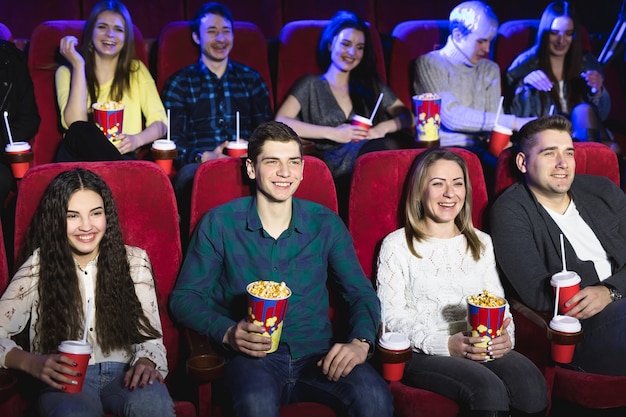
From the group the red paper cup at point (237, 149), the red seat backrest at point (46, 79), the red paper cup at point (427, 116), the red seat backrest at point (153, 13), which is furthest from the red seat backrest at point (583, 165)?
the red seat backrest at point (153, 13)

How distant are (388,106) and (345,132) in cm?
31

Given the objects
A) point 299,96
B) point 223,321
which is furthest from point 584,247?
point 299,96

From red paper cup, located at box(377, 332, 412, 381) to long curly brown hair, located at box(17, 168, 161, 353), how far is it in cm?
49

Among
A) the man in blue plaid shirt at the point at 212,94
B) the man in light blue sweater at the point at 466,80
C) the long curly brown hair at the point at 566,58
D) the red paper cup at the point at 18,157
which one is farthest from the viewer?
the long curly brown hair at the point at 566,58

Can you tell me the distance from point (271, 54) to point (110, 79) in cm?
66

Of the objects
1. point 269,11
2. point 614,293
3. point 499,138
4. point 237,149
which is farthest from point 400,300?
point 269,11

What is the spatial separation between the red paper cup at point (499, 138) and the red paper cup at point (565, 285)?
0.77 metres

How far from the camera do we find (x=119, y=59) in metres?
2.75

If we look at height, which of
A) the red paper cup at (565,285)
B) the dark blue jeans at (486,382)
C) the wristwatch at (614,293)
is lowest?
the dark blue jeans at (486,382)

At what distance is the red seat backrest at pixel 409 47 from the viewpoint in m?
3.08

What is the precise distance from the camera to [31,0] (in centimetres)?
330

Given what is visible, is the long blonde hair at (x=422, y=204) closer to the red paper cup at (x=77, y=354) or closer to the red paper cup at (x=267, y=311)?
the red paper cup at (x=267, y=311)

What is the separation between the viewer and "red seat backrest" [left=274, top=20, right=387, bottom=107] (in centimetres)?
300

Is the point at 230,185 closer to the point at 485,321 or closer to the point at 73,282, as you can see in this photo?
the point at 73,282
